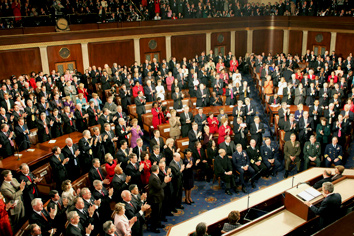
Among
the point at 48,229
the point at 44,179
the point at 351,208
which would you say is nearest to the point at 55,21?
the point at 44,179

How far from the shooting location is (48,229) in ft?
17.3

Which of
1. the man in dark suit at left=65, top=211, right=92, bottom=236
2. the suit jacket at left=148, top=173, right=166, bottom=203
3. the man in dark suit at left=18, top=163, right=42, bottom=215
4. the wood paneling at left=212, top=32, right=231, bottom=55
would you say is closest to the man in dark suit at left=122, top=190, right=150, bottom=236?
the suit jacket at left=148, top=173, right=166, bottom=203

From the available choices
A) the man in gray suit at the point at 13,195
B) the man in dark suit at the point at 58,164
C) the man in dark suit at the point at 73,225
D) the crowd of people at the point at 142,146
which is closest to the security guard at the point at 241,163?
the crowd of people at the point at 142,146

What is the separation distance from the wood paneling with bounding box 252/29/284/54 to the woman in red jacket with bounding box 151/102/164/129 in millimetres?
12979

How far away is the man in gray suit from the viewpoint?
19.4ft

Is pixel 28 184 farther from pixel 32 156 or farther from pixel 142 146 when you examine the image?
pixel 142 146

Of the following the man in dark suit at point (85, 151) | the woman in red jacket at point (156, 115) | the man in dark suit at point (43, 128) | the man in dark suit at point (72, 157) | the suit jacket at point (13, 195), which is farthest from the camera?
the woman in red jacket at point (156, 115)

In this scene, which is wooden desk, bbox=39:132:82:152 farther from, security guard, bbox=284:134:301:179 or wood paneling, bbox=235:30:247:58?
wood paneling, bbox=235:30:247:58

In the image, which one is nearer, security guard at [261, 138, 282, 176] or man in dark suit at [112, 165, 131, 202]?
man in dark suit at [112, 165, 131, 202]

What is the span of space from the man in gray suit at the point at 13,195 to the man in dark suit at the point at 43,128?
9.04 feet

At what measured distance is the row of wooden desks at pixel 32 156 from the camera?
7145mm

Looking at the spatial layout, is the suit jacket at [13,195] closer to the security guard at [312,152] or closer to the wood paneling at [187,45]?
the security guard at [312,152]

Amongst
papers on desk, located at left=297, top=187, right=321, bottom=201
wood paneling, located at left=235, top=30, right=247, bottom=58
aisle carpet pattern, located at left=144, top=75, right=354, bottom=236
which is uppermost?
→ wood paneling, located at left=235, top=30, right=247, bottom=58

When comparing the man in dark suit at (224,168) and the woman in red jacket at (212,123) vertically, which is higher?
the woman in red jacket at (212,123)
